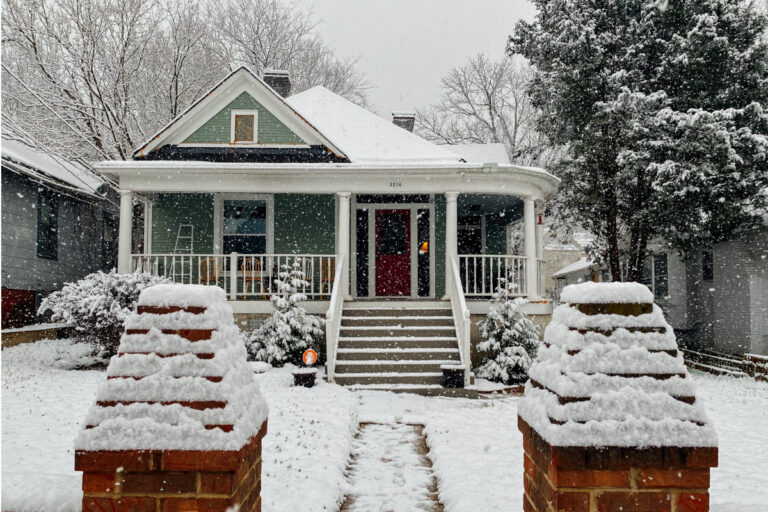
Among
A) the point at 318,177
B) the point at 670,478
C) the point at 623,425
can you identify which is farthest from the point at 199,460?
the point at 318,177

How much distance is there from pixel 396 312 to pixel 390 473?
5796 mm

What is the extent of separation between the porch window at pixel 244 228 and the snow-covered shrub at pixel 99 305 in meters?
3.52

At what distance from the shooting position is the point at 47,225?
14156 mm

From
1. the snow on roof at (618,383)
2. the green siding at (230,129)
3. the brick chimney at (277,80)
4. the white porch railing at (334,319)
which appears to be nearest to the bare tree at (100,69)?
the brick chimney at (277,80)

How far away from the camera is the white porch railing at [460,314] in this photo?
9.14 m

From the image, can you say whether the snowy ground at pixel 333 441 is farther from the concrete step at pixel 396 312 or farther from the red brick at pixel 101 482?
the concrete step at pixel 396 312

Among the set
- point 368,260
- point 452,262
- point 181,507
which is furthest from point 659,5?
point 181,507

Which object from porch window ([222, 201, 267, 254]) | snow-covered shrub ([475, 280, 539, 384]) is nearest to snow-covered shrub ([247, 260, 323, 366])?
snow-covered shrub ([475, 280, 539, 384])

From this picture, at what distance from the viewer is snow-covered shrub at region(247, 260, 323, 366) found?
9352mm

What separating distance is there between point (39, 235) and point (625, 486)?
15.4m

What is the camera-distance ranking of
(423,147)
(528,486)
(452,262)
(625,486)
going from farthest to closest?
(423,147), (452,262), (528,486), (625,486)

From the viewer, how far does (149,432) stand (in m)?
1.61

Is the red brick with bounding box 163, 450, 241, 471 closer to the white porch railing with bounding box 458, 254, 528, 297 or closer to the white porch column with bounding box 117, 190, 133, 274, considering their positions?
the white porch railing with bounding box 458, 254, 528, 297

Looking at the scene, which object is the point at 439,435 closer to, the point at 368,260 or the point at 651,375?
the point at 651,375
